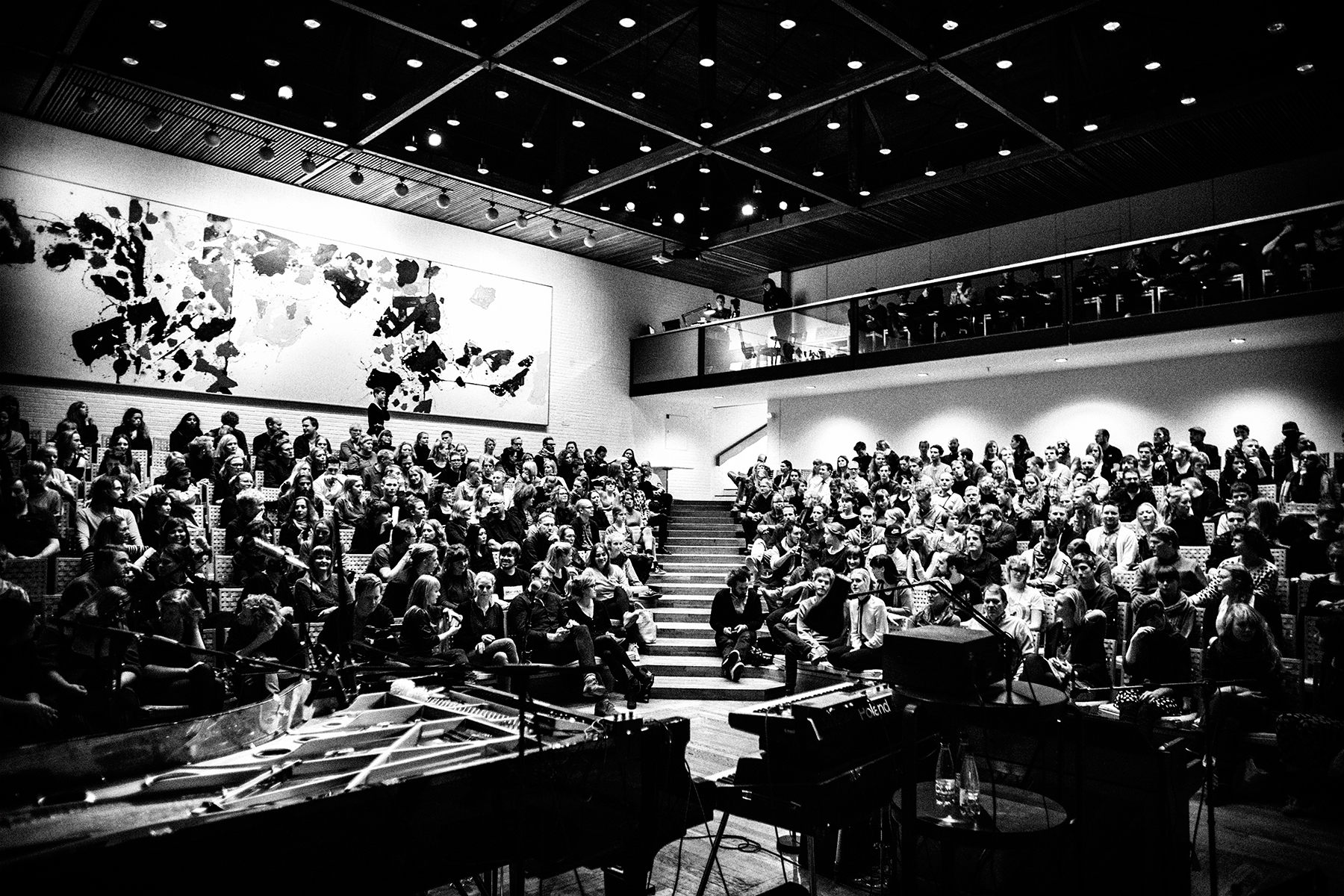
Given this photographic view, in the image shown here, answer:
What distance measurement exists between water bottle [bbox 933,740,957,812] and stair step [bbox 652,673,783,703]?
474 centimetres

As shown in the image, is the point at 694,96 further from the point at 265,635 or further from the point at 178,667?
the point at 178,667

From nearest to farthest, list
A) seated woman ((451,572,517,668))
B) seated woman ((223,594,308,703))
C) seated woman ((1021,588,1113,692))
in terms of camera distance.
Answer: seated woman ((1021,588,1113,692)) < seated woman ((223,594,308,703)) < seated woman ((451,572,517,668))

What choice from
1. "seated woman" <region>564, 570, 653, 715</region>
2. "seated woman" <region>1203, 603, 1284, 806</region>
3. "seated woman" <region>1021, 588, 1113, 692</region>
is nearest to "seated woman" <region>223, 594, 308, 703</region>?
"seated woman" <region>564, 570, 653, 715</region>

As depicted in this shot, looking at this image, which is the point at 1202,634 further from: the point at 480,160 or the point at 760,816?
the point at 480,160

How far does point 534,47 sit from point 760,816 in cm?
911

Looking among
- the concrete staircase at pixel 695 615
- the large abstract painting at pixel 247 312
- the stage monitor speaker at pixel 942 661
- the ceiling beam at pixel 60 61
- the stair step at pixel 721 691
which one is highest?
the ceiling beam at pixel 60 61

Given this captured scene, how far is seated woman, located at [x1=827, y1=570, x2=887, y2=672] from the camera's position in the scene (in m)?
7.30

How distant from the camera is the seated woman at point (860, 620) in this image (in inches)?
288

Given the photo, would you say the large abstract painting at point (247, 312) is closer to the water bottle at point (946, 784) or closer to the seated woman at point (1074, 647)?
the seated woman at point (1074, 647)

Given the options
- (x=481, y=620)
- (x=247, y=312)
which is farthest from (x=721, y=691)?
(x=247, y=312)

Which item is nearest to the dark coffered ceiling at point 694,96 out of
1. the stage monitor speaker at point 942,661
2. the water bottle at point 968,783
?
the stage monitor speaker at point 942,661

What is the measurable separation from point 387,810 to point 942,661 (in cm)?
166

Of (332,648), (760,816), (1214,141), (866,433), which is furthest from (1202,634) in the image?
(866,433)

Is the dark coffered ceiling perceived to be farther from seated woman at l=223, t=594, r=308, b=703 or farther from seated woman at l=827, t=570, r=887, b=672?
seated woman at l=223, t=594, r=308, b=703
